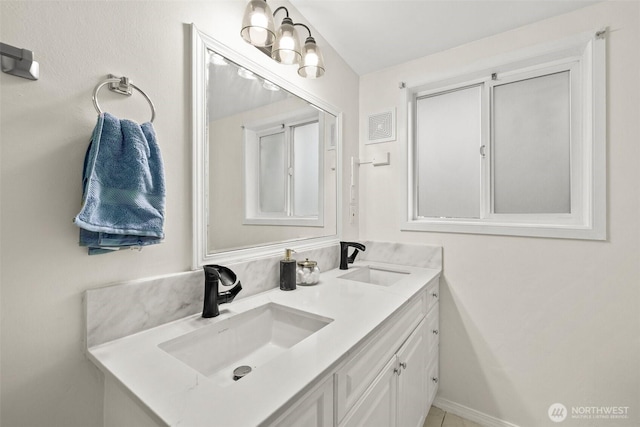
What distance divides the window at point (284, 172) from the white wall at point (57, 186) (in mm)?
446

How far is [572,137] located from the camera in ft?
4.98

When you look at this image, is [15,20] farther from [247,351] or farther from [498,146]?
[498,146]

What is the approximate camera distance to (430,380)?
1605 mm

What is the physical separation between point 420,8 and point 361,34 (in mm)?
342

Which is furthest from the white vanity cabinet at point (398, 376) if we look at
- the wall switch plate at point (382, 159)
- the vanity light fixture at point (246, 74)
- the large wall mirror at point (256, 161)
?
the vanity light fixture at point (246, 74)

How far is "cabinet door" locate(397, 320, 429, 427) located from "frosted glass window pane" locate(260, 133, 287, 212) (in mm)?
878

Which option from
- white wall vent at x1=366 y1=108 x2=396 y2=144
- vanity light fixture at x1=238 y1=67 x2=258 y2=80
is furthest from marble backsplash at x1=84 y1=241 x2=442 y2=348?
white wall vent at x1=366 y1=108 x2=396 y2=144

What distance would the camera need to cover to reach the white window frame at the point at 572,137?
135 centimetres

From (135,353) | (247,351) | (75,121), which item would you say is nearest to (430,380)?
(247,351)

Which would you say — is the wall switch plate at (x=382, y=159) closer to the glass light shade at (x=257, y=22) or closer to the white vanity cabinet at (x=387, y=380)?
the white vanity cabinet at (x=387, y=380)

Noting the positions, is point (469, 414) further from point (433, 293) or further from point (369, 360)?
point (369, 360)

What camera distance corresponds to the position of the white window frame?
1.35 metres

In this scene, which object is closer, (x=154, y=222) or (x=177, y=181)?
(x=154, y=222)

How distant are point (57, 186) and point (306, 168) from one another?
1.11m
